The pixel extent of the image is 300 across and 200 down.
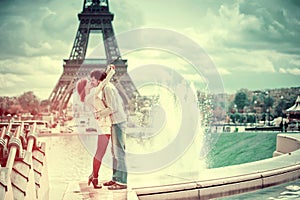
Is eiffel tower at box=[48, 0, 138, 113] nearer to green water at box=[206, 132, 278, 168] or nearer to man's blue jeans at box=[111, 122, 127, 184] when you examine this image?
green water at box=[206, 132, 278, 168]

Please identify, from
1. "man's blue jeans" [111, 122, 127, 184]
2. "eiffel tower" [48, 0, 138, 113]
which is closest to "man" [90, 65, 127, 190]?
"man's blue jeans" [111, 122, 127, 184]

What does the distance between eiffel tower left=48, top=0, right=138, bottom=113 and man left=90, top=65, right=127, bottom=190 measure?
2444cm

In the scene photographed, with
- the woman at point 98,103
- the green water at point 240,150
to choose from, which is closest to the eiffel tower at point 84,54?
the green water at point 240,150

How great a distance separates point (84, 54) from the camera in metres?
30.5

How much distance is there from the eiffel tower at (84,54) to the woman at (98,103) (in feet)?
79.9

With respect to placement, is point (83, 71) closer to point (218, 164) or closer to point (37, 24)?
point (37, 24)

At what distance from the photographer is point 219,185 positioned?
12.8 ft

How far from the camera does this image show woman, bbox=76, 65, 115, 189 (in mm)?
3854

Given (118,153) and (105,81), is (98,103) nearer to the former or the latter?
(105,81)

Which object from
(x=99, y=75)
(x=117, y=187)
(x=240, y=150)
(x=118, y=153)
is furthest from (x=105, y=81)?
(x=240, y=150)

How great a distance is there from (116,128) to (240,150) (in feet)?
30.2

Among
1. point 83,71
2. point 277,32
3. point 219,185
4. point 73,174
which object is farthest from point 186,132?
point 277,32

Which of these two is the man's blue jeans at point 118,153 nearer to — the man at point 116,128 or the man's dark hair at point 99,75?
the man at point 116,128

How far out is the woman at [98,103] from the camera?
12.6ft
